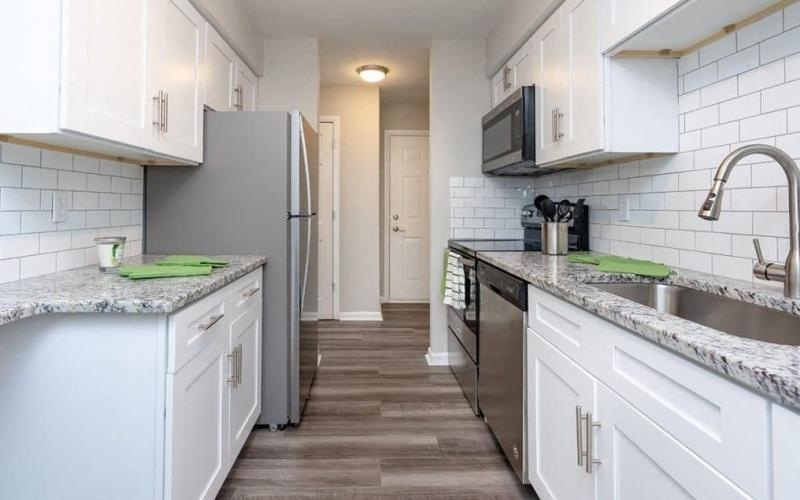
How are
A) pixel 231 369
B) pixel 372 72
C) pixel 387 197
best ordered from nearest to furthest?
pixel 231 369
pixel 372 72
pixel 387 197

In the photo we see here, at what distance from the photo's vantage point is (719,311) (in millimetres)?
1352

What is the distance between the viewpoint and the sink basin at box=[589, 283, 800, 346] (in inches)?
44.7

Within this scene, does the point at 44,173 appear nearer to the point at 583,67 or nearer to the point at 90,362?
the point at 90,362

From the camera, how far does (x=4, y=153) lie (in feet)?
4.72

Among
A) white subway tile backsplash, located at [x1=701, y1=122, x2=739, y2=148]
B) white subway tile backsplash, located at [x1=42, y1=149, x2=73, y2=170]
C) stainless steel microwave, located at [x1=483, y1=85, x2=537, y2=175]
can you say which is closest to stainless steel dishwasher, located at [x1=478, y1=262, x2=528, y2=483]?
stainless steel microwave, located at [x1=483, y1=85, x2=537, y2=175]

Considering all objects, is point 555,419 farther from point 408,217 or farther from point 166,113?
point 408,217

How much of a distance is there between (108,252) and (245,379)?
2.44 ft

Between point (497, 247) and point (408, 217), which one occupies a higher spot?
point (408, 217)

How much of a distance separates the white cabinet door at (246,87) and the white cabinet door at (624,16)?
6.88 ft

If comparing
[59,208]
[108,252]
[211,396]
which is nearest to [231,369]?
[211,396]

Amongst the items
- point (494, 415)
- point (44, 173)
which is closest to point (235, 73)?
point (44, 173)

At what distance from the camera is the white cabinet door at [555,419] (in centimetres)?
128

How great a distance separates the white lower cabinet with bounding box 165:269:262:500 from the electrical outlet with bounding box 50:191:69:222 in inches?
25.7

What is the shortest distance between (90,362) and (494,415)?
5.32 feet
